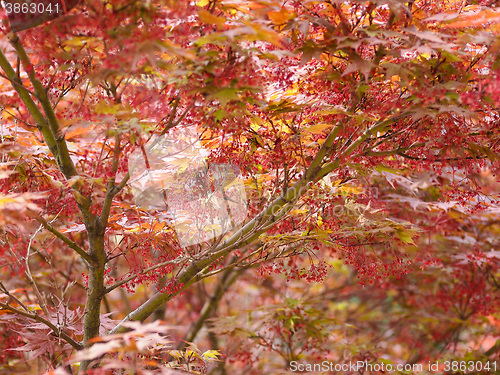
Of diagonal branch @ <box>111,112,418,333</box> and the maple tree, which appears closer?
the maple tree

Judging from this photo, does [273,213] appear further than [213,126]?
Yes

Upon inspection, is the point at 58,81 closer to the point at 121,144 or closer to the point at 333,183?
the point at 121,144

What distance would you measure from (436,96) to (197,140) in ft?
4.29

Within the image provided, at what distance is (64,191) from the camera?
216cm

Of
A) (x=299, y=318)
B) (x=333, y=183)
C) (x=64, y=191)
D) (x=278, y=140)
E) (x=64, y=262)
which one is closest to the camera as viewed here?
(x=64, y=191)

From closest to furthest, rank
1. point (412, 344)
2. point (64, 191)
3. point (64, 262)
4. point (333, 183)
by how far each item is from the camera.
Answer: point (64, 191), point (333, 183), point (64, 262), point (412, 344)

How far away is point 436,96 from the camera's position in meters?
1.94

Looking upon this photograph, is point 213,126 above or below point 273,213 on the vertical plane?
above

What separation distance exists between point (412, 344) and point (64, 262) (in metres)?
5.18

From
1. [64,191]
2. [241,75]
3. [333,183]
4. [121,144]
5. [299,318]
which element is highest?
[241,75]

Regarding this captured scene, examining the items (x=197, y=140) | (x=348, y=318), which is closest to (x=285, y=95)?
(x=197, y=140)

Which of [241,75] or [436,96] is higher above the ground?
[241,75]

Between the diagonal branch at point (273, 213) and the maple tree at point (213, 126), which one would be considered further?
the diagonal branch at point (273, 213)

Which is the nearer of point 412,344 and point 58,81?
point 58,81
